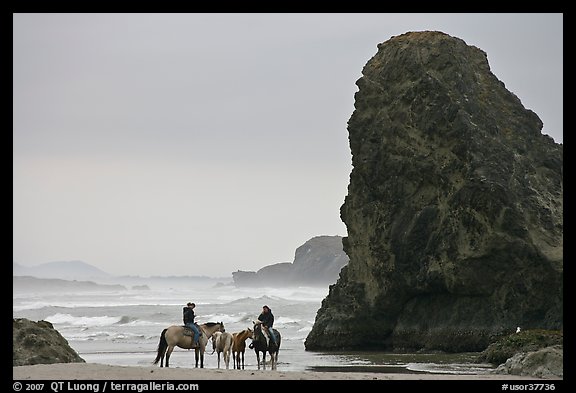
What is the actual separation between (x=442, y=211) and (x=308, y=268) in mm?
117012

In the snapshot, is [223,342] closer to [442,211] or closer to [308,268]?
[442,211]

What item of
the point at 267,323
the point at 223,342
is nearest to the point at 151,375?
the point at 223,342

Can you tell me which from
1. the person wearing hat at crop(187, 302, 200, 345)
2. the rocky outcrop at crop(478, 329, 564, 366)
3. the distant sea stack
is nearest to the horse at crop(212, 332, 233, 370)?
the person wearing hat at crop(187, 302, 200, 345)

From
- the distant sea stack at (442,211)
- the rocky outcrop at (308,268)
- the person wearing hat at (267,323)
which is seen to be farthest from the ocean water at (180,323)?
the rocky outcrop at (308,268)

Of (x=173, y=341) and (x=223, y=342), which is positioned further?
(x=223, y=342)

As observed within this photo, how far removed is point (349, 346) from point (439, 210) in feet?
23.5

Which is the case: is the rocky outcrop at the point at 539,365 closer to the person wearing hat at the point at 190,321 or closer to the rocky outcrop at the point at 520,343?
the rocky outcrop at the point at 520,343

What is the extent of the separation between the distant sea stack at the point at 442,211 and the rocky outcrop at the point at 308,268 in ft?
321

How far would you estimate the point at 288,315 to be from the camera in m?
64.6

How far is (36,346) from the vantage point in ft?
90.7

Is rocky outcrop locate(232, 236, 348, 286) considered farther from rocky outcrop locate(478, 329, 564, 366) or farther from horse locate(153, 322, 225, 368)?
horse locate(153, 322, 225, 368)

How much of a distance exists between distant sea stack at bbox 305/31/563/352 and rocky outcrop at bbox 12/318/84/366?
14057mm
